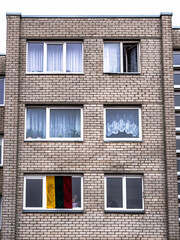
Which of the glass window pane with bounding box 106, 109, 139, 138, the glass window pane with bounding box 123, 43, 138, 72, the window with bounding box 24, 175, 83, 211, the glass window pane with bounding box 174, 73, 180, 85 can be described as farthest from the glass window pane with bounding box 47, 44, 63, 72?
the glass window pane with bounding box 174, 73, 180, 85

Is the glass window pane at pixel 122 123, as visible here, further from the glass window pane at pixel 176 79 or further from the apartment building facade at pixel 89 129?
the glass window pane at pixel 176 79

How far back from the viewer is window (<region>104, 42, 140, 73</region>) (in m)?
18.8

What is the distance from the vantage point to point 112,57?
18.9 m

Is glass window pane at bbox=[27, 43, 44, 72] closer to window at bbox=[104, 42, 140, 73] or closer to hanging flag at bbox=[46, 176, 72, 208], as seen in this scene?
window at bbox=[104, 42, 140, 73]

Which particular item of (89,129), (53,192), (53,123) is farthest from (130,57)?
(53,192)

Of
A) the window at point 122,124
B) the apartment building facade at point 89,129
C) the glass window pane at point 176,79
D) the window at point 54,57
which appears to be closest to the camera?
the apartment building facade at point 89,129

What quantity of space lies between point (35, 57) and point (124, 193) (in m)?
6.29

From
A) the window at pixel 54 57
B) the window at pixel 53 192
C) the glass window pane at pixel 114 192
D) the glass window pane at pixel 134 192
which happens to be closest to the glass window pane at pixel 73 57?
the window at pixel 54 57

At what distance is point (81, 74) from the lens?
1847 cm

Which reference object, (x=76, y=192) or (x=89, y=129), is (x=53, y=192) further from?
(x=89, y=129)

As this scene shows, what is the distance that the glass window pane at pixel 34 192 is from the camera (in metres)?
17.5

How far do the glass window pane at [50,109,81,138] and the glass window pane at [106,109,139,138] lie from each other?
1150 mm

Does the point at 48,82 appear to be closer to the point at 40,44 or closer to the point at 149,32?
the point at 40,44

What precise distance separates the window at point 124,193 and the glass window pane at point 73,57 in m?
4.45
